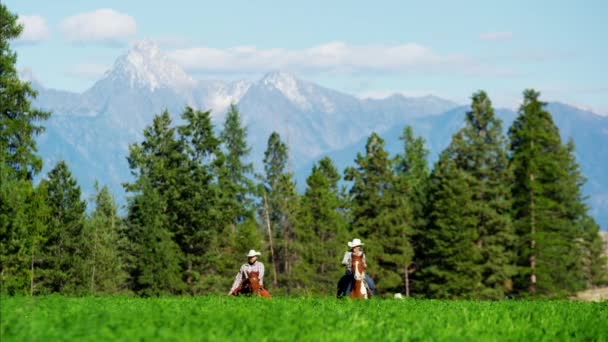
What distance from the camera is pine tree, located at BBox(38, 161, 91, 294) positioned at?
222 ft

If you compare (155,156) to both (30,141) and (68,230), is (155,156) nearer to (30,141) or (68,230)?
(68,230)

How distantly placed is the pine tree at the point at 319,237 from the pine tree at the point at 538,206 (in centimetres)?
1499

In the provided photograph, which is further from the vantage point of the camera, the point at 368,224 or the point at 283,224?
the point at 283,224

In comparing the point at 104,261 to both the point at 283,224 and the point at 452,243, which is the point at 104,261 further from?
the point at 452,243

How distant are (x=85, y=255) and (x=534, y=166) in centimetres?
3318

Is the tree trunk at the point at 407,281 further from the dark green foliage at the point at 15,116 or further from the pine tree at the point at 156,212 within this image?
the dark green foliage at the point at 15,116

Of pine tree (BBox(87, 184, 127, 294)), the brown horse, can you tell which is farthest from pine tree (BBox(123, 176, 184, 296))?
the brown horse

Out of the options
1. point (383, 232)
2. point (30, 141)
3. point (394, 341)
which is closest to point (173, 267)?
point (383, 232)

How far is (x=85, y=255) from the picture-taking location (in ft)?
232

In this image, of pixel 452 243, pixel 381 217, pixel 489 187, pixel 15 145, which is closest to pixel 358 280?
pixel 15 145

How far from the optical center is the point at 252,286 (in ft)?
95.0

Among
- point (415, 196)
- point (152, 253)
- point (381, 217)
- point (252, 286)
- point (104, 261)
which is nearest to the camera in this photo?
point (252, 286)

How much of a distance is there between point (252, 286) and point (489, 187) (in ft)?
162

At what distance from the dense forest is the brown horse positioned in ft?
114
